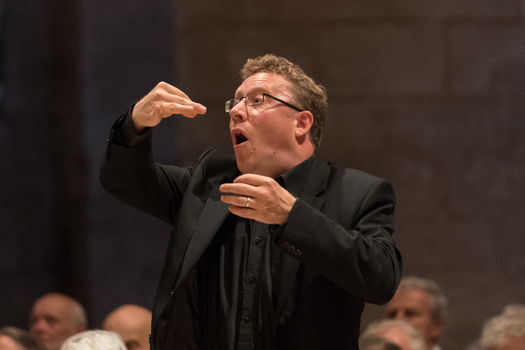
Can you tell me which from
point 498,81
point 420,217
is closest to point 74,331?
point 420,217

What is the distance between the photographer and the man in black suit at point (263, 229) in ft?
7.86

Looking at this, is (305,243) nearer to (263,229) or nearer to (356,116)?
(263,229)

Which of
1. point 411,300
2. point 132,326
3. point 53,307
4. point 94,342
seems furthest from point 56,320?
point 411,300

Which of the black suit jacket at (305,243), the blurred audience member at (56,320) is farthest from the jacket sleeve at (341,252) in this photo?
the blurred audience member at (56,320)

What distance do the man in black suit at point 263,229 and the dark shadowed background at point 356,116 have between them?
362cm

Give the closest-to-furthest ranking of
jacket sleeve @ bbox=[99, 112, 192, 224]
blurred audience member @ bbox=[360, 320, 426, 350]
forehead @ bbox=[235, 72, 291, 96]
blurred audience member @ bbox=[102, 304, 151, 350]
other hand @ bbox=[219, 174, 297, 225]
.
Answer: other hand @ bbox=[219, 174, 297, 225], jacket sleeve @ bbox=[99, 112, 192, 224], forehead @ bbox=[235, 72, 291, 96], blurred audience member @ bbox=[360, 320, 426, 350], blurred audience member @ bbox=[102, 304, 151, 350]

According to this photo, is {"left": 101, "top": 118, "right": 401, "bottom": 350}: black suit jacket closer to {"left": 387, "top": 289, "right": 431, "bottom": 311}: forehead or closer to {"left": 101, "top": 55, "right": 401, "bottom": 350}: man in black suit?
{"left": 101, "top": 55, "right": 401, "bottom": 350}: man in black suit

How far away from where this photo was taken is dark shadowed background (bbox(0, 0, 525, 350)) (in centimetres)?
643

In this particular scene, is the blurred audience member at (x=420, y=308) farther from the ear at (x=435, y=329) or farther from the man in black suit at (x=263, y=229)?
the man in black suit at (x=263, y=229)

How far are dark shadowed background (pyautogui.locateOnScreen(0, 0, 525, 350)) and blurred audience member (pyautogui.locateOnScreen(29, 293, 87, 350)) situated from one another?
3.55 ft

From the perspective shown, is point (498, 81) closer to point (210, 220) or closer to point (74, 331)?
point (74, 331)

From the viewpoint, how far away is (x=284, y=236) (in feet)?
7.77

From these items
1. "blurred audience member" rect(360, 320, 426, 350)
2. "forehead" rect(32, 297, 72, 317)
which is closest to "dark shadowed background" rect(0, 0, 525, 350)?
"forehead" rect(32, 297, 72, 317)

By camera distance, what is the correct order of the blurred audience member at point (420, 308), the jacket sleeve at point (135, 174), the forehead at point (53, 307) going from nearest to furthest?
the jacket sleeve at point (135, 174), the blurred audience member at point (420, 308), the forehead at point (53, 307)
